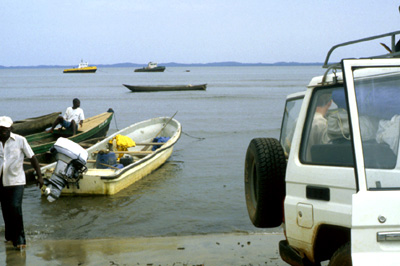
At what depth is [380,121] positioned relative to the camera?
3.61 metres

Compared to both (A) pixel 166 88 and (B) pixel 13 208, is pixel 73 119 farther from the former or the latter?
(A) pixel 166 88

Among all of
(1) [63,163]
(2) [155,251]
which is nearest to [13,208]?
(2) [155,251]

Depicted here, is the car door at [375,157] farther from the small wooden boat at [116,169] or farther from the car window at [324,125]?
the small wooden boat at [116,169]

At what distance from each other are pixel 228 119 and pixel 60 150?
25.7 meters

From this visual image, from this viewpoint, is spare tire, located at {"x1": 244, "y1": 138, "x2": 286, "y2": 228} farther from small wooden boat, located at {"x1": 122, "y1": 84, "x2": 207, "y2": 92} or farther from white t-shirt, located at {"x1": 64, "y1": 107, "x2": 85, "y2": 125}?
small wooden boat, located at {"x1": 122, "y1": 84, "x2": 207, "y2": 92}

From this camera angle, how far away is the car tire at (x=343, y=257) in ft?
12.0

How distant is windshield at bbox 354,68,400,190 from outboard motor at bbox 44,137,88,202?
660 centimetres

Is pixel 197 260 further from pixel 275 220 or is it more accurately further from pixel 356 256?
pixel 356 256

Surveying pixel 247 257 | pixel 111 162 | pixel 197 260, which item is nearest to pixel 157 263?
pixel 197 260

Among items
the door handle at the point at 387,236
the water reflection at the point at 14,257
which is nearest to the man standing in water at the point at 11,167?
the water reflection at the point at 14,257

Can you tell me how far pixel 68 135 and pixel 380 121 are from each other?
14.5 m

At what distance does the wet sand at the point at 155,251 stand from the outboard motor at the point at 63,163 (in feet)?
3.27

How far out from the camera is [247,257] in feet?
23.5

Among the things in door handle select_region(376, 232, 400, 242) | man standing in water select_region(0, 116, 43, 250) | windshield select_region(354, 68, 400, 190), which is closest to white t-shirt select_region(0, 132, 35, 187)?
man standing in water select_region(0, 116, 43, 250)
